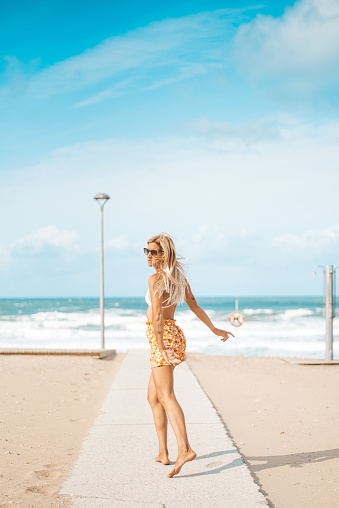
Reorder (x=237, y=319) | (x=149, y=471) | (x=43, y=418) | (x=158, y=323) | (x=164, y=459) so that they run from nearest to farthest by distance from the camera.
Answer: (x=158, y=323) < (x=149, y=471) < (x=164, y=459) < (x=43, y=418) < (x=237, y=319)

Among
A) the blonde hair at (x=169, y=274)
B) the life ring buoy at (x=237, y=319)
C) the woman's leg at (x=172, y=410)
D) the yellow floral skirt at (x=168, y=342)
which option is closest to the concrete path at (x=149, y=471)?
the woman's leg at (x=172, y=410)

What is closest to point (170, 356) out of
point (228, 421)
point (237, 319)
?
point (228, 421)

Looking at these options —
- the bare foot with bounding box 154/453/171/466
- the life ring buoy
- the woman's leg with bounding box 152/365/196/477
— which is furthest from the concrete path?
the life ring buoy

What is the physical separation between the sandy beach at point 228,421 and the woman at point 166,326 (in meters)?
0.84

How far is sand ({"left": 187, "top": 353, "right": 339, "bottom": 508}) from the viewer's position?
13.9 ft

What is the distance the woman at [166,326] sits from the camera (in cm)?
389

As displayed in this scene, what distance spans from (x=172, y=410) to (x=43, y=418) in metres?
3.61

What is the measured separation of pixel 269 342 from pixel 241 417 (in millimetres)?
17547

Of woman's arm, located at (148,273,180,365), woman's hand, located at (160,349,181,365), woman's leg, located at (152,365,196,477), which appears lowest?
woman's leg, located at (152,365,196,477)

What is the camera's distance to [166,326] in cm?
400

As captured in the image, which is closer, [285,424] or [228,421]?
[285,424]

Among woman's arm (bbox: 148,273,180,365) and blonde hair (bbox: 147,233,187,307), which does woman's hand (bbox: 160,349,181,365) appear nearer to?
woman's arm (bbox: 148,273,180,365)

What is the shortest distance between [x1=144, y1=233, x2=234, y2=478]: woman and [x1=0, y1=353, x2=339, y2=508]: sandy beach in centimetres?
84

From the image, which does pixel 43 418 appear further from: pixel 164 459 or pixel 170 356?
pixel 170 356
